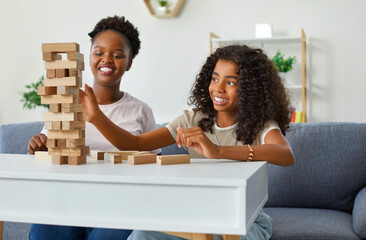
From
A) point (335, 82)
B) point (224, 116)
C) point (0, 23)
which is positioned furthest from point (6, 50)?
point (224, 116)

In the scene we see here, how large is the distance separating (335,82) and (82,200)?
384 centimetres

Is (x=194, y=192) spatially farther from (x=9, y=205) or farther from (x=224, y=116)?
(x=224, y=116)

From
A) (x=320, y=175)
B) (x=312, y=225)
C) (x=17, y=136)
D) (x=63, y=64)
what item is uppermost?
(x=63, y=64)

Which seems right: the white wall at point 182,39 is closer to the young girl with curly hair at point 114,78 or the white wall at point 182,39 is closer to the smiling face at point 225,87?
the young girl with curly hair at point 114,78

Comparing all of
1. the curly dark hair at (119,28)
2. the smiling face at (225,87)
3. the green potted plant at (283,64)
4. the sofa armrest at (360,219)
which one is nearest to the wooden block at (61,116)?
the smiling face at (225,87)

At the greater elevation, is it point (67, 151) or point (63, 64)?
point (63, 64)

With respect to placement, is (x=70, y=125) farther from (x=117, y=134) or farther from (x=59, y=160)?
(x=117, y=134)

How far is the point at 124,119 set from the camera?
185 centimetres

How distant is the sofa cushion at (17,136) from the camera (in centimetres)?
227

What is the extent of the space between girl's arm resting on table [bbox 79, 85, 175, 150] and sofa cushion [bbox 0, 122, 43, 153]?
2.77ft

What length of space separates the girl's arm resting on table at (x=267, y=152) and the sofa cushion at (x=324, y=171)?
0.73m

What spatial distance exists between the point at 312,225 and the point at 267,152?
25.9 inches

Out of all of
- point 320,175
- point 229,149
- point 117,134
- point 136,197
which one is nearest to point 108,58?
point 117,134

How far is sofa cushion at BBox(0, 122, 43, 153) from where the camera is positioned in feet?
7.44
